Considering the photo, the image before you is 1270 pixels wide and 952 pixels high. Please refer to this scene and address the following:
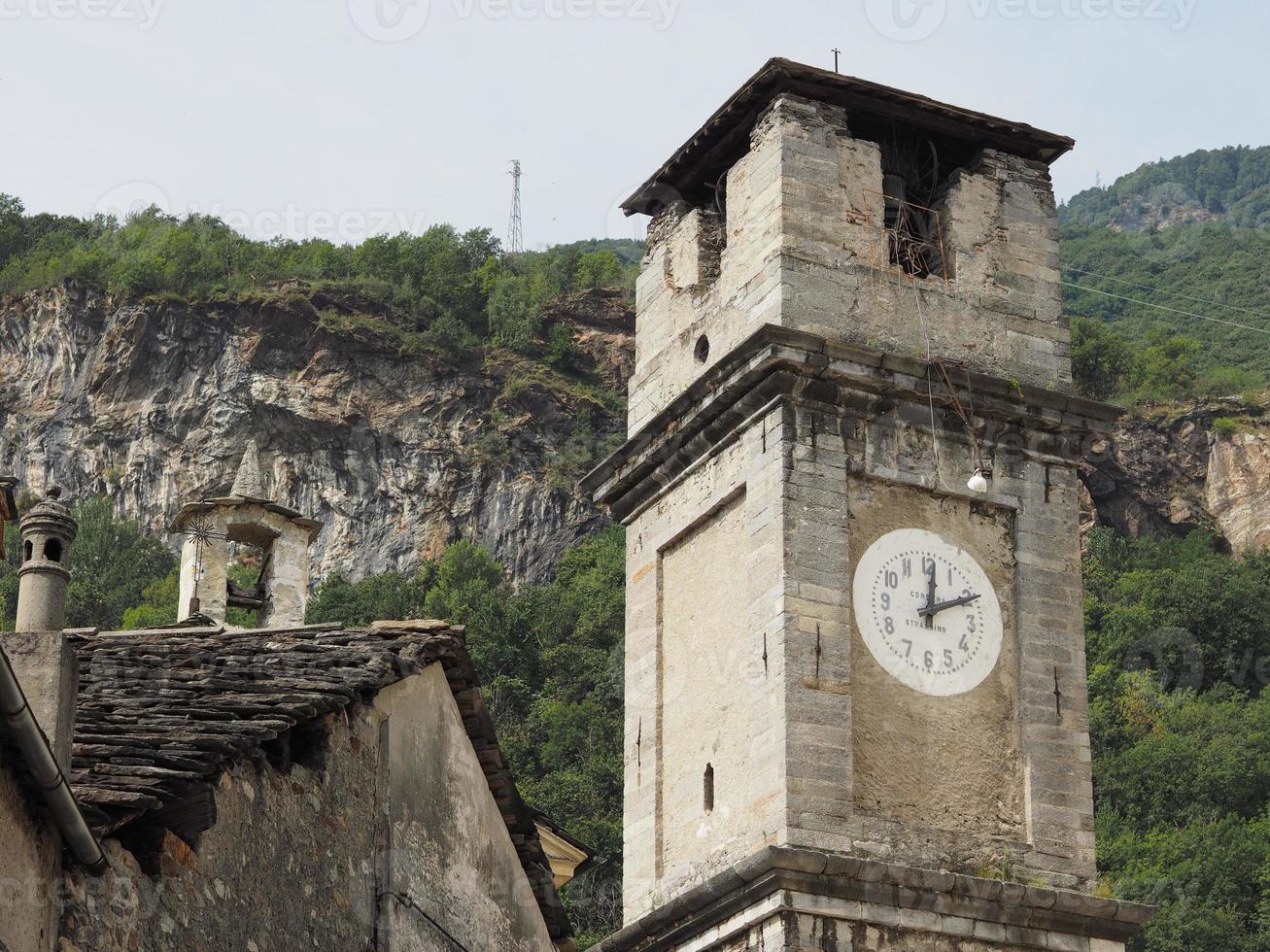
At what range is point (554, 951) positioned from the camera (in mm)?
13992

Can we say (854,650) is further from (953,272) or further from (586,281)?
(586,281)

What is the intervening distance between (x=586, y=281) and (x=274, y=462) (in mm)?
17182

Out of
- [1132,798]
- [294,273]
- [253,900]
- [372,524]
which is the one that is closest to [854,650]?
[253,900]

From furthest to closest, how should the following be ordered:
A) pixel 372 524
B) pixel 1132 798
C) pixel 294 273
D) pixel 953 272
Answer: pixel 294 273
pixel 372 524
pixel 1132 798
pixel 953 272

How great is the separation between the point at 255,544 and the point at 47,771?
35.3 feet

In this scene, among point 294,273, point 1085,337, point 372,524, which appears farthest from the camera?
point 294,273

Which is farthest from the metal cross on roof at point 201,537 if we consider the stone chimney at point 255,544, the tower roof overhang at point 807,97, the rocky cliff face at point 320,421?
the rocky cliff face at point 320,421

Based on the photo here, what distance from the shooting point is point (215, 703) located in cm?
1057

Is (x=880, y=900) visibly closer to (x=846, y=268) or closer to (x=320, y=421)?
(x=846, y=268)

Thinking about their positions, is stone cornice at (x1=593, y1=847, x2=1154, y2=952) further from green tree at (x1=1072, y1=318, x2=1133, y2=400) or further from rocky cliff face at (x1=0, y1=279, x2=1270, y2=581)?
green tree at (x1=1072, y1=318, x2=1133, y2=400)

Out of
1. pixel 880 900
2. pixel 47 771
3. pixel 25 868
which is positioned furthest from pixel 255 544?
pixel 47 771

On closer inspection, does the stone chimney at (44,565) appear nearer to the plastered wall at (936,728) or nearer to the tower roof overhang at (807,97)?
the plastered wall at (936,728)

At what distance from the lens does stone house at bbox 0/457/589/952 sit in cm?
882

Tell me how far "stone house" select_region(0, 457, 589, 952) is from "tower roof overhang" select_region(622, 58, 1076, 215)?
31.8ft
